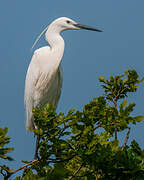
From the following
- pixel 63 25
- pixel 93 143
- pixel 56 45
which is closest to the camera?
pixel 93 143

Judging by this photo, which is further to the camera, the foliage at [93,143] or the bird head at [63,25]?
the bird head at [63,25]

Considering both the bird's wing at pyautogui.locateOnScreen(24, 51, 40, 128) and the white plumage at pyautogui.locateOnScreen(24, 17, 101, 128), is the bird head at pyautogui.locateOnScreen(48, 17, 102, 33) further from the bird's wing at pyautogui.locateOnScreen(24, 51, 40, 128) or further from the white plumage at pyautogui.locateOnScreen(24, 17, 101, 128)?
the bird's wing at pyautogui.locateOnScreen(24, 51, 40, 128)

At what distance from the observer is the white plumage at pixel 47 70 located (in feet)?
16.3

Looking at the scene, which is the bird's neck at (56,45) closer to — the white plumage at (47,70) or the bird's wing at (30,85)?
the white plumage at (47,70)

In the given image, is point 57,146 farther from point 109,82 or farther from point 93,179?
point 109,82

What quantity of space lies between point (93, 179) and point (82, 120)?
0.51m

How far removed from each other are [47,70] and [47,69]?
0.02m

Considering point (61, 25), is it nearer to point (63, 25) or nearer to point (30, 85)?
point (63, 25)

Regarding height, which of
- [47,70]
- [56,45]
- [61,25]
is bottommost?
[47,70]

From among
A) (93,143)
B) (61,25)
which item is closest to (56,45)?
(61,25)

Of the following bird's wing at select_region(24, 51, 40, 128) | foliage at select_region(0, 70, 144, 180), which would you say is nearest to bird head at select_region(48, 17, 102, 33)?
bird's wing at select_region(24, 51, 40, 128)

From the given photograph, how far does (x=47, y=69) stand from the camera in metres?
5.00

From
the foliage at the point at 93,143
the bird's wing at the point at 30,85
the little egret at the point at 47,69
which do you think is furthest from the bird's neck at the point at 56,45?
the foliage at the point at 93,143

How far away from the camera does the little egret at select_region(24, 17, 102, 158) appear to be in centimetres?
496
